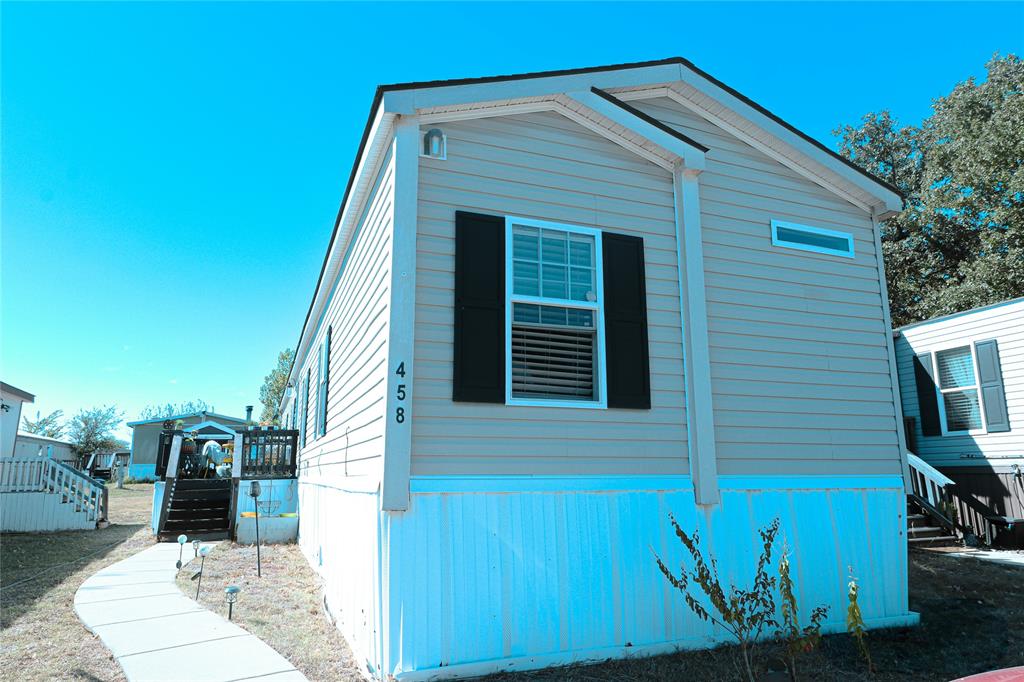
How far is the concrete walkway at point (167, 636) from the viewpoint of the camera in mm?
4520

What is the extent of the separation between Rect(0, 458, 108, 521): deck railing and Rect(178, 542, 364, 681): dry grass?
513cm

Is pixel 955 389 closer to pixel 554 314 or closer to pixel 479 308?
pixel 554 314

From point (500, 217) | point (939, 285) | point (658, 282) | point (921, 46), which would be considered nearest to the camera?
point (500, 217)

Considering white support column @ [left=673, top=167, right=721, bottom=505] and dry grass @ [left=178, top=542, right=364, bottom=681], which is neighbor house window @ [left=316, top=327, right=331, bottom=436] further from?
white support column @ [left=673, top=167, right=721, bottom=505]

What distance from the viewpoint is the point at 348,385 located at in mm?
7008

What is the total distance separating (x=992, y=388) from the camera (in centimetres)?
1099

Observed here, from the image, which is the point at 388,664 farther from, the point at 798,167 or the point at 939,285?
the point at 939,285

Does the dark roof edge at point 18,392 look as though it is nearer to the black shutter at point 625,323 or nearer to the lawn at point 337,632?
the lawn at point 337,632

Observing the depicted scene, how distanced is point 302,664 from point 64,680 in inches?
62.1

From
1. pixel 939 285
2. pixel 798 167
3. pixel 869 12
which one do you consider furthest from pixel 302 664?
pixel 939 285

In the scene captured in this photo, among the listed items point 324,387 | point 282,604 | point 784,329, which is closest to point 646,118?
point 784,329

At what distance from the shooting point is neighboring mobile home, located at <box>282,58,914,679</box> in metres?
4.71

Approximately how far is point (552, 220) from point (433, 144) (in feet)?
3.94

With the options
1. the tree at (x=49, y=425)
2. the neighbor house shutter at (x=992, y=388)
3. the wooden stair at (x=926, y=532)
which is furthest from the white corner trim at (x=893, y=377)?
the tree at (x=49, y=425)
